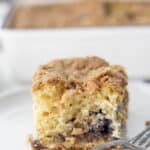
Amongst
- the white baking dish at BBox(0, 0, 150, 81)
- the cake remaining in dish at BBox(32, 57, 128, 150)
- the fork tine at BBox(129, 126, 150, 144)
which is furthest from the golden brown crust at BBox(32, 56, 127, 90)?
the white baking dish at BBox(0, 0, 150, 81)

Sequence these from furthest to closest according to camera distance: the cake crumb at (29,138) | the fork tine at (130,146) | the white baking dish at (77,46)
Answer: the white baking dish at (77,46)
the cake crumb at (29,138)
the fork tine at (130,146)

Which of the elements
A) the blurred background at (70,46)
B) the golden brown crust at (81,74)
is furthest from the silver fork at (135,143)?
the blurred background at (70,46)

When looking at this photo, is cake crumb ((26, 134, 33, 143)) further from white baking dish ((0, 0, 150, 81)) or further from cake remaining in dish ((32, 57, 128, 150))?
white baking dish ((0, 0, 150, 81))

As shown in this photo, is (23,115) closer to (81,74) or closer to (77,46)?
(81,74)

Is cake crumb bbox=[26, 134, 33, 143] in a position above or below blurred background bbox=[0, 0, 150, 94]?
below

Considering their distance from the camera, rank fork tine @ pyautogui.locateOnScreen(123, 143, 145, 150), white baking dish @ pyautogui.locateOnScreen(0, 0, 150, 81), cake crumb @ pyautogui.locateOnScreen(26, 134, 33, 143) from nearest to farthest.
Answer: fork tine @ pyautogui.locateOnScreen(123, 143, 145, 150)
cake crumb @ pyautogui.locateOnScreen(26, 134, 33, 143)
white baking dish @ pyautogui.locateOnScreen(0, 0, 150, 81)

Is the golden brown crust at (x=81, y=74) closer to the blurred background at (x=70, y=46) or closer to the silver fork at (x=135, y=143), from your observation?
the silver fork at (x=135, y=143)

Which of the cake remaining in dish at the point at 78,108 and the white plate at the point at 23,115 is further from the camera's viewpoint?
the white plate at the point at 23,115

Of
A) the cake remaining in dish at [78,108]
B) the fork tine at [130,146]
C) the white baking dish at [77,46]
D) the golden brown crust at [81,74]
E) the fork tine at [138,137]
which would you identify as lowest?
the fork tine at [130,146]
